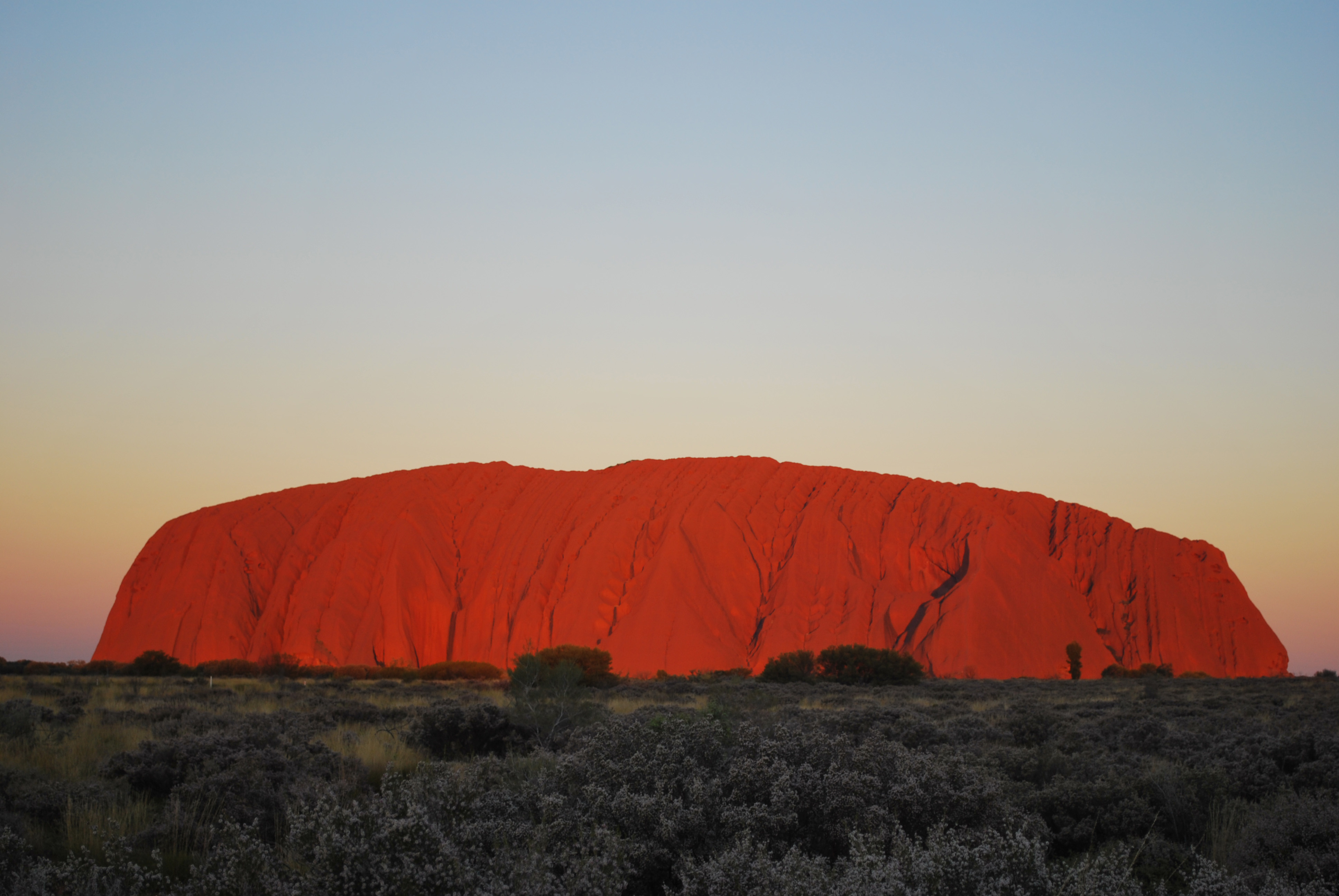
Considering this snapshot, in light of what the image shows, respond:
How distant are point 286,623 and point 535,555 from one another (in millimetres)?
15617

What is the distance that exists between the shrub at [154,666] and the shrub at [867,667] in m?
26.5

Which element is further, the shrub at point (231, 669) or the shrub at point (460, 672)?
the shrub at point (460, 672)

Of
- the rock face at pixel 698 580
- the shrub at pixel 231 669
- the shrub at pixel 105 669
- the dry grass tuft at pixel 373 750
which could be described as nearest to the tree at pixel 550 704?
the dry grass tuft at pixel 373 750

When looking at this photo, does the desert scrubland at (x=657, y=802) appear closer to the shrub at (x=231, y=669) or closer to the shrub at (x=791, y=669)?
the shrub at (x=791, y=669)

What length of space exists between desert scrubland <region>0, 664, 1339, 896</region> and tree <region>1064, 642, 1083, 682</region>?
3129cm

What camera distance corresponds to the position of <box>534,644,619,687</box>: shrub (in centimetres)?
2816

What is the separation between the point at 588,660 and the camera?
31.0 m

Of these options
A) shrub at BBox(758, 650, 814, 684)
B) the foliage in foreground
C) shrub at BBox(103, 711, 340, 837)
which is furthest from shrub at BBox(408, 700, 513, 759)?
shrub at BBox(758, 650, 814, 684)

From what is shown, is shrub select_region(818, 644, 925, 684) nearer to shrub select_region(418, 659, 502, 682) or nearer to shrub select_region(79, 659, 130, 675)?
shrub select_region(418, 659, 502, 682)

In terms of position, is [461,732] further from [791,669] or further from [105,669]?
[105,669]

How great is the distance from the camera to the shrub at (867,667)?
3222cm

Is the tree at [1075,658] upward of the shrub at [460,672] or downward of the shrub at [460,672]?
upward

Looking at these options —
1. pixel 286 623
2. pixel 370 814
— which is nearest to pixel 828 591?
pixel 286 623

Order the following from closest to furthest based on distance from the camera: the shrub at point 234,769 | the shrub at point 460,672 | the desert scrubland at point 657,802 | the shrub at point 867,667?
the desert scrubland at point 657,802 → the shrub at point 234,769 → the shrub at point 867,667 → the shrub at point 460,672
